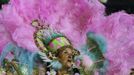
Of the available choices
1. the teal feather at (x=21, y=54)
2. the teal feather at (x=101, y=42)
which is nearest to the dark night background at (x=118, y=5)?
the teal feather at (x=101, y=42)

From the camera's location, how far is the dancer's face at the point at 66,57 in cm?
98

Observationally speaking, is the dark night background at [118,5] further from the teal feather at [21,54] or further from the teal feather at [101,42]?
the teal feather at [21,54]

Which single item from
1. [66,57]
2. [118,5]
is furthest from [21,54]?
[118,5]

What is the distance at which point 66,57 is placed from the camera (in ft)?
3.21

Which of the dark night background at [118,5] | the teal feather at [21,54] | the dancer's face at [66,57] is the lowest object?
the dancer's face at [66,57]

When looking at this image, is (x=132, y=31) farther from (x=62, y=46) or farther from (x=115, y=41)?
(x=62, y=46)

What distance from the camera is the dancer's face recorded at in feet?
3.21

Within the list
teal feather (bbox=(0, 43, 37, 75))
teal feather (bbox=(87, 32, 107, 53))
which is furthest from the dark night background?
teal feather (bbox=(0, 43, 37, 75))

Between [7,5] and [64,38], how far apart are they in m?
0.15

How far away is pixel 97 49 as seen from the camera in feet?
3.37

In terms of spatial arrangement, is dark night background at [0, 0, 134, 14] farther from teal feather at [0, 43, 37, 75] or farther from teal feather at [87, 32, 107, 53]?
teal feather at [0, 43, 37, 75]

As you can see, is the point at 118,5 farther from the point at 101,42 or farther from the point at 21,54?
the point at 21,54

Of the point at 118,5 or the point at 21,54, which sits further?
the point at 118,5

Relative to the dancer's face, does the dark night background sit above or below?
above
